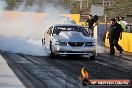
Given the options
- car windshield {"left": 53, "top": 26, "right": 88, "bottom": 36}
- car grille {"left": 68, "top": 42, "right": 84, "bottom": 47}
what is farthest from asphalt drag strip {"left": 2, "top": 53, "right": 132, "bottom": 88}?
car windshield {"left": 53, "top": 26, "right": 88, "bottom": 36}

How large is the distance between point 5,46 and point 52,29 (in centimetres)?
465

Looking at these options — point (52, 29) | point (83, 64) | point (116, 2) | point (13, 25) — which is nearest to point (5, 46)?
point (52, 29)

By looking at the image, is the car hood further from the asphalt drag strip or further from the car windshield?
the asphalt drag strip

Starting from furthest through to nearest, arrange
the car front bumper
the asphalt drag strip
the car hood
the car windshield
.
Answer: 1. the car windshield
2. the car hood
3. the car front bumper
4. the asphalt drag strip

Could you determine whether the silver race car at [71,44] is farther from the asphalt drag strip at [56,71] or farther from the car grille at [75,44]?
the asphalt drag strip at [56,71]

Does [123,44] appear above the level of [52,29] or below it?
below

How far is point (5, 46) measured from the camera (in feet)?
76.3

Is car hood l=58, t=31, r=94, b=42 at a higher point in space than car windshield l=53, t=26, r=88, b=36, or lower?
lower

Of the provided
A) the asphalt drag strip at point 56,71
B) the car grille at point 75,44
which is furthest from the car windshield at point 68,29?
the asphalt drag strip at point 56,71

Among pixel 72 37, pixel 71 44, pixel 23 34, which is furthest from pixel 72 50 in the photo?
pixel 23 34

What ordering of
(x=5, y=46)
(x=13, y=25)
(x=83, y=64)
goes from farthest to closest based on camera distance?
(x=13, y=25)
(x=5, y=46)
(x=83, y=64)

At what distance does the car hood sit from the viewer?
58.9 ft

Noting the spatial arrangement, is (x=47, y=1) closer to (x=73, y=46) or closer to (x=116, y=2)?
(x=116, y=2)

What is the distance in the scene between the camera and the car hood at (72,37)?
58.9 feet
